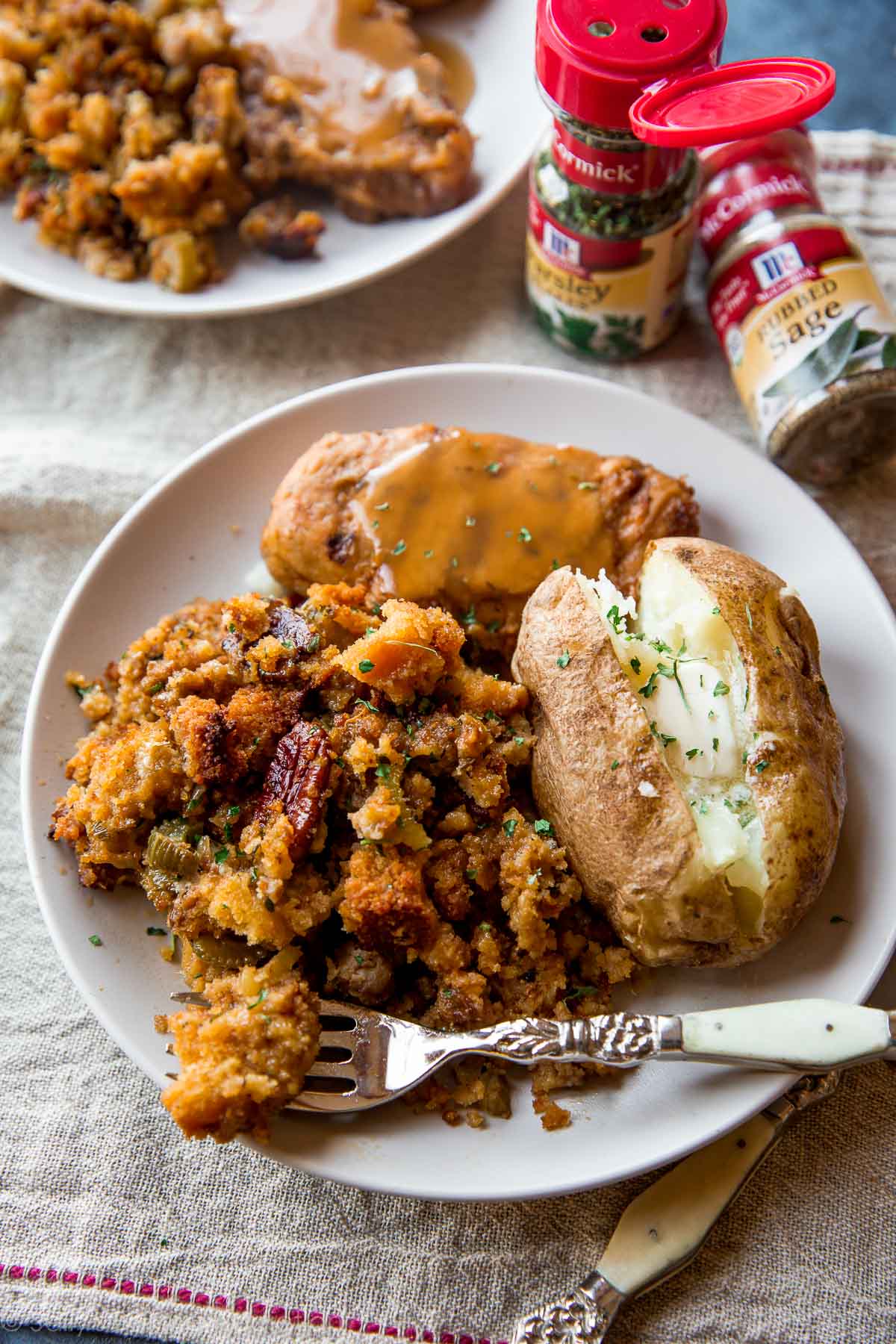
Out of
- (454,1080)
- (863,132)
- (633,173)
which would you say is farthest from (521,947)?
(863,132)

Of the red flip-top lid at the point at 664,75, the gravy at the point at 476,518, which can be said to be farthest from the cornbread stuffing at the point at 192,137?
the gravy at the point at 476,518

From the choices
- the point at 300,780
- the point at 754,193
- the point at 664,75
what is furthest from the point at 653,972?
the point at 754,193

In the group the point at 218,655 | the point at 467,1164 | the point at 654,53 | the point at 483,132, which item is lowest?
the point at 467,1164

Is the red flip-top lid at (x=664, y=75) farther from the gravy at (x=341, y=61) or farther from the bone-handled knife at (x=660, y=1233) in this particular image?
the bone-handled knife at (x=660, y=1233)

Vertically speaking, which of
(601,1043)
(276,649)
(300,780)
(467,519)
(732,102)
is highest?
(732,102)

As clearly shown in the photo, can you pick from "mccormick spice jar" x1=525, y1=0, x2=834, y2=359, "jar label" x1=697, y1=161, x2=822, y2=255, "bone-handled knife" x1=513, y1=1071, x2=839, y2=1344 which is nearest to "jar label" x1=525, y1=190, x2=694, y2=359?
"mccormick spice jar" x1=525, y1=0, x2=834, y2=359

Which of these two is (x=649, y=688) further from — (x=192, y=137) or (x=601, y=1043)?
(x=192, y=137)

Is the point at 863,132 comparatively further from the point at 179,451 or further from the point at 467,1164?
the point at 467,1164
